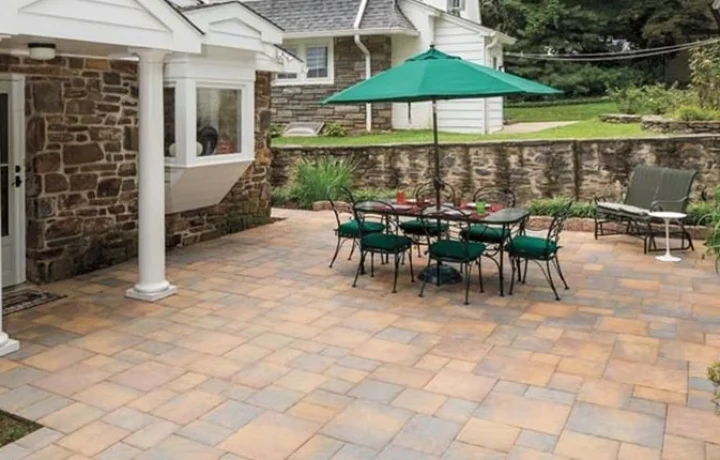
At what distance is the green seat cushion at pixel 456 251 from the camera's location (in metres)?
6.05

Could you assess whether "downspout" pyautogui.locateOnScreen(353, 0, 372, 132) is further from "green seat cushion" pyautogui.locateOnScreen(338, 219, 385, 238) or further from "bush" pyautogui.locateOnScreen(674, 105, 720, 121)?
"green seat cushion" pyautogui.locateOnScreen(338, 219, 385, 238)

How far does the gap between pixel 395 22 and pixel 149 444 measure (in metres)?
12.9

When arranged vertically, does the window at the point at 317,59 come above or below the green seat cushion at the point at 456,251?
above

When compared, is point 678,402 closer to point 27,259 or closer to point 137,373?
point 137,373

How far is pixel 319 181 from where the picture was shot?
36.8 feet

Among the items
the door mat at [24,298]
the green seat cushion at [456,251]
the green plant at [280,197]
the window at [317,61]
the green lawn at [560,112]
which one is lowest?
the door mat at [24,298]

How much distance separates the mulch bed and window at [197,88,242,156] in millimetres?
4379

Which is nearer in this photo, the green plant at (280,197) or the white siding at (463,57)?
the green plant at (280,197)

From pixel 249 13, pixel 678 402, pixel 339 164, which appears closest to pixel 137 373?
pixel 678 402

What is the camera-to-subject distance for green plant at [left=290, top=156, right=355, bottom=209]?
1120 cm

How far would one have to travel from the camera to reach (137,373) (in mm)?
4320

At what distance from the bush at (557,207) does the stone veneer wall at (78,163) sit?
5.59 metres

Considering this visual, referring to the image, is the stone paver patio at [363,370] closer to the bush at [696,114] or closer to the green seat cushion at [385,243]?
the green seat cushion at [385,243]

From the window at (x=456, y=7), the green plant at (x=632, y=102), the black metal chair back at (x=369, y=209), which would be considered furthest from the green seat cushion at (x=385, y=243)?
the window at (x=456, y=7)
